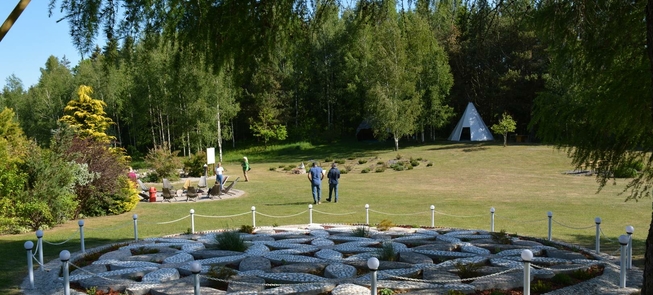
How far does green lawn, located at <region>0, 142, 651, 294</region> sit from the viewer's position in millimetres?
13703

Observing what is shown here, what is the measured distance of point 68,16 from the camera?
4477 millimetres

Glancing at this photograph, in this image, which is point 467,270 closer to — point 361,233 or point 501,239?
point 501,239

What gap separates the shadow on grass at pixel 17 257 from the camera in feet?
28.7

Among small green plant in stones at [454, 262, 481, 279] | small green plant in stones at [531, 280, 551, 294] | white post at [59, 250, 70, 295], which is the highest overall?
white post at [59, 250, 70, 295]

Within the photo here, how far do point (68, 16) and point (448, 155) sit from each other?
124ft

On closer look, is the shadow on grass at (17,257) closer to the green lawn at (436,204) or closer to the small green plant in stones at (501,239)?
the green lawn at (436,204)

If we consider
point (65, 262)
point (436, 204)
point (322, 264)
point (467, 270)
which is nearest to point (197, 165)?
point (436, 204)

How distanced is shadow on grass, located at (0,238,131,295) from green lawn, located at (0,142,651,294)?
0.06ft

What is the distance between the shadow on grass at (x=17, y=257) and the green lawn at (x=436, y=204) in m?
0.02

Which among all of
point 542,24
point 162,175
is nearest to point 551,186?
point 542,24

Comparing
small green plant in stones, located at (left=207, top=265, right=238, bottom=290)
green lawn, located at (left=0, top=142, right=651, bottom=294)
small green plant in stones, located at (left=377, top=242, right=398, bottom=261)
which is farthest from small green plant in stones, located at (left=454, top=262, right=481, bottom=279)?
green lawn, located at (left=0, top=142, right=651, bottom=294)

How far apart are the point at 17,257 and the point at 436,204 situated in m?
14.1

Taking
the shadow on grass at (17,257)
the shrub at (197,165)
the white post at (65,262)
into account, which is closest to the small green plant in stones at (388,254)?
the white post at (65,262)

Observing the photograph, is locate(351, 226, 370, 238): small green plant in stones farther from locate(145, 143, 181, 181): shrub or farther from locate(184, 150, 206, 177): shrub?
locate(184, 150, 206, 177): shrub
